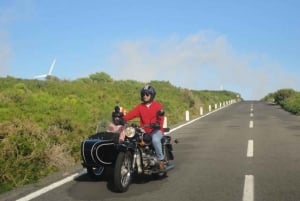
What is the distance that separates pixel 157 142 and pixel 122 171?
0.95 metres

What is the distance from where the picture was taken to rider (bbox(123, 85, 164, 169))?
24.0 feet

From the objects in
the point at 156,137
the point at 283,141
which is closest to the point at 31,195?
the point at 156,137

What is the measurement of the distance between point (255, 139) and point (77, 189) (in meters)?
9.32

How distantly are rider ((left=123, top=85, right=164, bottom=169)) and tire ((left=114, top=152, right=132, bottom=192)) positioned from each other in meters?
0.67

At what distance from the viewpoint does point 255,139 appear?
14.8m

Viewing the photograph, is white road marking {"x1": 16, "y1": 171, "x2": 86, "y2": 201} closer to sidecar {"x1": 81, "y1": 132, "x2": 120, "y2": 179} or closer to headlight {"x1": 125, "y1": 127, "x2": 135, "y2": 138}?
sidecar {"x1": 81, "y1": 132, "x2": 120, "y2": 179}

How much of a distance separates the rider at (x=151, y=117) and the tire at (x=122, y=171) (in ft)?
2.18

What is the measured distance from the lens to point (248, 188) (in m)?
6.83

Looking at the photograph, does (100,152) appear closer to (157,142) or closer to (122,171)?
(122,171)

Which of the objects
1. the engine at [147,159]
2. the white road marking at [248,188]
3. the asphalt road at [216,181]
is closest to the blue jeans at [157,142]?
the engine at [147,159]

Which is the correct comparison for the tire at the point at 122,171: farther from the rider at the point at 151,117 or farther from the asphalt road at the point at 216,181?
→ the rider at the point at 151,117

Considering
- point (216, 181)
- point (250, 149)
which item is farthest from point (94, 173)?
point (250, 149)

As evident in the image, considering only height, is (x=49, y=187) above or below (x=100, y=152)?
below

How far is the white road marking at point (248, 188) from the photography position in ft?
20.4
